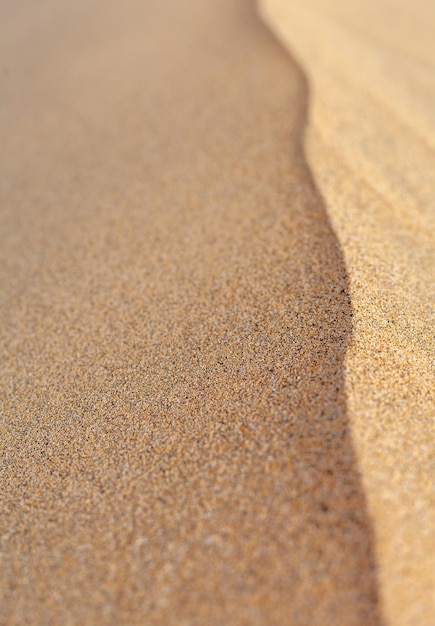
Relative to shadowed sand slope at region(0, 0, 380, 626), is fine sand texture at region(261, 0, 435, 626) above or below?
below

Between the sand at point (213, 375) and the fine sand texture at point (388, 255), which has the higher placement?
the sand at point (213, 375)

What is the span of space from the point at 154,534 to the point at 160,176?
4.26 ft

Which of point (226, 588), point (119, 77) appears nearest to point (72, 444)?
point (226, 588)

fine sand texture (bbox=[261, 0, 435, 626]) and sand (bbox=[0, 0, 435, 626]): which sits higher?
sand (bbox=[0, 0, 435, 626])

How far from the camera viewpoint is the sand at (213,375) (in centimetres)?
82

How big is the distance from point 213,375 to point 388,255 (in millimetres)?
561

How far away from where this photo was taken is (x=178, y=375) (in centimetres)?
117

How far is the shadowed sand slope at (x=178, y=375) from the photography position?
82cm

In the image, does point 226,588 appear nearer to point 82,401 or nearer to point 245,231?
point 82,401

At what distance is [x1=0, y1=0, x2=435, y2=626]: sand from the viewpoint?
0.82 metres

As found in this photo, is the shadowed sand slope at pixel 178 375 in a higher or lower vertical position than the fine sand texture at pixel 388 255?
higher

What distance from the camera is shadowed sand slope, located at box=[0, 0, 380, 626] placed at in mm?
823

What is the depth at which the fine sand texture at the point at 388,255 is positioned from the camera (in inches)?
32.3

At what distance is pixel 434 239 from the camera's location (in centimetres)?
156
